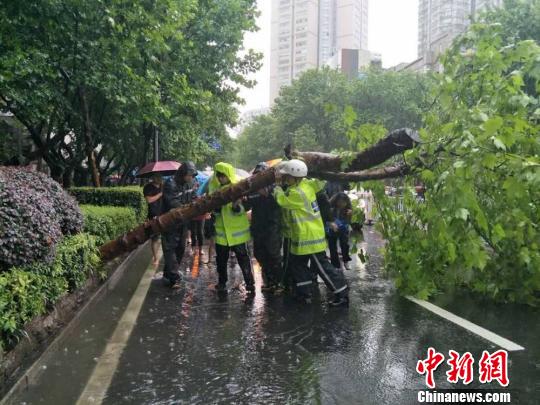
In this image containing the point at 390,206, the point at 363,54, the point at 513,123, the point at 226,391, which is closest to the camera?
the point at 226,391

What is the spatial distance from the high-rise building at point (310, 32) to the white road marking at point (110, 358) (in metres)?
103

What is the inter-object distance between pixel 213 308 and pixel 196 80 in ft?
40.4

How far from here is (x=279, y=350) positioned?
4.79 m

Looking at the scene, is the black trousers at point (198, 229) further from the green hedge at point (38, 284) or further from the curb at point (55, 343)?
the green hedge at point (38, 284)

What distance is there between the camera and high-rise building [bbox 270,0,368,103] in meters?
107

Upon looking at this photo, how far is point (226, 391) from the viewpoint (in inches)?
154

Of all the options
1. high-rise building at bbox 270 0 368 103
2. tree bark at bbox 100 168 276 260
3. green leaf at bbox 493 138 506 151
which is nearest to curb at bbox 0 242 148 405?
tree bark at bbox 100 168 276 260

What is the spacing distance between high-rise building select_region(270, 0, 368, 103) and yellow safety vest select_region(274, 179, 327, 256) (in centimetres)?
10189

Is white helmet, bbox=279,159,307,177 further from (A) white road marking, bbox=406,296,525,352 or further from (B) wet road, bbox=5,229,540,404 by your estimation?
(A) white road marking, bbox=406,296,525,352

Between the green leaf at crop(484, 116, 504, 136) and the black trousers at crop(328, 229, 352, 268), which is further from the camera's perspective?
the black trousers at crop(328, 229, 352, 268)

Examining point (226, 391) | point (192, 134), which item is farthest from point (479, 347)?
point (192, 134)

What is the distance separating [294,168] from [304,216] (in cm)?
63

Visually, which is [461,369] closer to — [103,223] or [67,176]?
[103,223]

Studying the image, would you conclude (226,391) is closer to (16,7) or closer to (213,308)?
(213,308)
